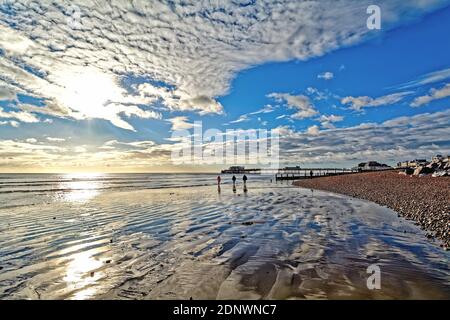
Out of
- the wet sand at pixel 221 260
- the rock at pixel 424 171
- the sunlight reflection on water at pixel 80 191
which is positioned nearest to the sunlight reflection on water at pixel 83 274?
the wet sand at pixel 221 260

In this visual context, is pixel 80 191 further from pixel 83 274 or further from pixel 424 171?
pixel 424 171

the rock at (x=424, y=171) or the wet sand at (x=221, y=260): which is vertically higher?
the rock at (x=424, y=171)

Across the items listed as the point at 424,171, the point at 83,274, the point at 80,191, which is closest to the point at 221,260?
the point at 83,274

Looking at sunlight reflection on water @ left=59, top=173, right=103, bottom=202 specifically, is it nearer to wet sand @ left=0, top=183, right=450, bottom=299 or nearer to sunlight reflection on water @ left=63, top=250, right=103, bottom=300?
wet sand @ left=0, top=183, right=450, bottom=299

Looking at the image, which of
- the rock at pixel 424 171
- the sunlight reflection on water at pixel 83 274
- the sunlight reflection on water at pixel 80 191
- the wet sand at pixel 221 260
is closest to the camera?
the wet sand at pixel 221 260

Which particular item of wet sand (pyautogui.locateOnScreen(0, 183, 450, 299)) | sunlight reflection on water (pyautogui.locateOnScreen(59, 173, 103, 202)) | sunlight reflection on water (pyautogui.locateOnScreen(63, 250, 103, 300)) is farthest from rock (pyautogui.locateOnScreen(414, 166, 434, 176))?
sunlight reflection on water (pyautogui.locateOnScreen(59, 173, 103, 202))

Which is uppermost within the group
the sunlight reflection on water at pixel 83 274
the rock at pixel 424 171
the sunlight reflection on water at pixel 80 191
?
the rock at pixel 424 171

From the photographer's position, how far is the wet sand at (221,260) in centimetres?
588

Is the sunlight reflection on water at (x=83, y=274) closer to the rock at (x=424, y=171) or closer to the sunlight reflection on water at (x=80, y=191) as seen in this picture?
the sunlight reflection on water at (x=80, y=191)

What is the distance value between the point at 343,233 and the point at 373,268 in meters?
4.28

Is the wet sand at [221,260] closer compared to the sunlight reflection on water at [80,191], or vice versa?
the wet sand at [221,260]

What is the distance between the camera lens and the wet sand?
5.88 metres
